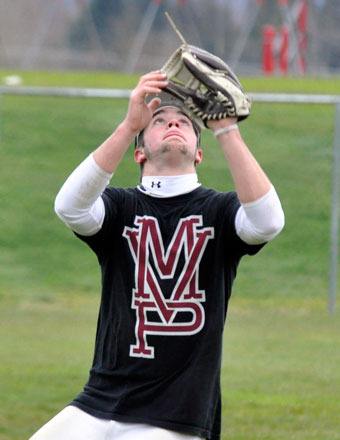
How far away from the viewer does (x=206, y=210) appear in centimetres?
501

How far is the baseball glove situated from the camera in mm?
4742

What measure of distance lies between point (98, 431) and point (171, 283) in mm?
575

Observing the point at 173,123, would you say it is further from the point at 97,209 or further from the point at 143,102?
the point at 97,209

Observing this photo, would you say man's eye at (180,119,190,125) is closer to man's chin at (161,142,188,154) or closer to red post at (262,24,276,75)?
man's chin at (161,142,188,154)

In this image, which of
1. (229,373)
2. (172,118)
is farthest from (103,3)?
(172,118)

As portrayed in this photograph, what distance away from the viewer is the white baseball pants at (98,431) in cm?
484

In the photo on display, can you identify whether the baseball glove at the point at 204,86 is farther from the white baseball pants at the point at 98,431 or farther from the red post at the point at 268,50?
the red post at the point at 268,50

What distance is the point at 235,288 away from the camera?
13391 millimetres

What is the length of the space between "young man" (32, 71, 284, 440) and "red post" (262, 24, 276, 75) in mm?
21254

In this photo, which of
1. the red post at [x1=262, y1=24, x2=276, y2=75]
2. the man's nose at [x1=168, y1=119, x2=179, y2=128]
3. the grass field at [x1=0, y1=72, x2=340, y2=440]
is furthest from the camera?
the red post at [x1=262, y1=24, x2=276, y2=75]

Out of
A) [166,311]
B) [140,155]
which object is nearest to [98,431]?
[166,311]

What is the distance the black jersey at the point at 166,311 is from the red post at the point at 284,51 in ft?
72.9

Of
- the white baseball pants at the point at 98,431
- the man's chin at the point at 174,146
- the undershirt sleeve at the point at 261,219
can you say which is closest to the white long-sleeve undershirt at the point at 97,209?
the undershirt sleeve at the point at 261,219

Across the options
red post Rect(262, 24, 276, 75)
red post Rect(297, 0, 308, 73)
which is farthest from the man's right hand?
red post Rect(297, 0, 308, 73)
